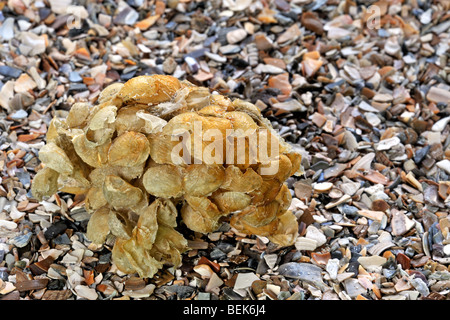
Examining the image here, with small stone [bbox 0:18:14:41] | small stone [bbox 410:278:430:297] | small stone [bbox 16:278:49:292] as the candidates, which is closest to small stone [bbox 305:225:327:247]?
small stone [bbox 410:278:430:297]

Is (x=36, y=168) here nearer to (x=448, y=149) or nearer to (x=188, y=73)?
(x=188, y=73)

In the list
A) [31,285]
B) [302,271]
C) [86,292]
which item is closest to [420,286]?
[302,271]

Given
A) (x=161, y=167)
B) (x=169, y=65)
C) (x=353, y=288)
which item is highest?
(x=161, y=167)

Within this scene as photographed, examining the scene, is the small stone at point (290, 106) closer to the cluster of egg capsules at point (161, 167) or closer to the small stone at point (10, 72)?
the cluster of egg capsules at point (161, 167)

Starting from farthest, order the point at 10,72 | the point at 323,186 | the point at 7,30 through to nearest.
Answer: the point at 7,30 < the point at 10,72 < the point at 323,186

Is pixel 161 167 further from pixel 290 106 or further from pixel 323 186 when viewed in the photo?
pixel 290 106

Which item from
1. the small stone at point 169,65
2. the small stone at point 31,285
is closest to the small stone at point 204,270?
the small stone at point 31,285

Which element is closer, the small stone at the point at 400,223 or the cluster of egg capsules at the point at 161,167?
the cluster of egg capsules at the point at 161,167

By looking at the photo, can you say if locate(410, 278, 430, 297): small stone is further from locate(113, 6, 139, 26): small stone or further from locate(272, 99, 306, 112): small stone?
locate(113, 6, 139, 26): small stone
